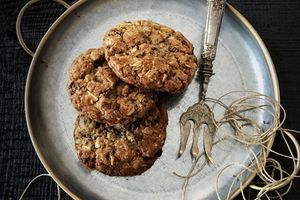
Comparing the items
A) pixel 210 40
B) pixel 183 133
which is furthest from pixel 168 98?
pixel 210 40

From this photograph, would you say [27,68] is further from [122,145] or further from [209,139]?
[209,139]

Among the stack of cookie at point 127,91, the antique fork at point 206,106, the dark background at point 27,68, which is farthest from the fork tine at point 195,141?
the dark background at point 27,68

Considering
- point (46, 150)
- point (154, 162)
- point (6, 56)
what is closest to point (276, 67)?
point (154, 162)

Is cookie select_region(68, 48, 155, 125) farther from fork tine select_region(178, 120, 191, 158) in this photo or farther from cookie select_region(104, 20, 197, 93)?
fork tine select_region(178, 120, 191, 158)

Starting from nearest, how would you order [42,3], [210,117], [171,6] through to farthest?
[210,117]
[171,6]
[42,3]

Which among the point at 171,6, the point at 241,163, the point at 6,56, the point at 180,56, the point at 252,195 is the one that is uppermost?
the point at 171,6

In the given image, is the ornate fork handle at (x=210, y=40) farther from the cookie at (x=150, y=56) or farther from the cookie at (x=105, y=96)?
the cookie at (x=105, y=96)

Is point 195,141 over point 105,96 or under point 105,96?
under

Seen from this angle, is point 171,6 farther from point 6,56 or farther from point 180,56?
point 6,56
